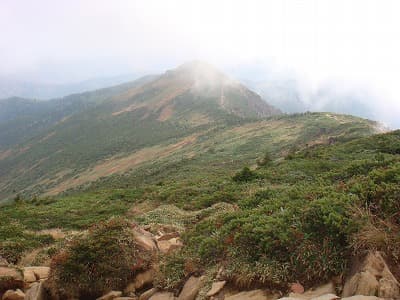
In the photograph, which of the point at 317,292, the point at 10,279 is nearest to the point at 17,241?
the point at 10,279

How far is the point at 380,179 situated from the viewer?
9641 millimetres

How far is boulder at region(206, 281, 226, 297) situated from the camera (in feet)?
25.8

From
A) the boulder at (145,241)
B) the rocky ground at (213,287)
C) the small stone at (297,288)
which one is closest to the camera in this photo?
the rocky ground at (213,287)

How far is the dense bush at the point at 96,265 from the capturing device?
31.5 ft

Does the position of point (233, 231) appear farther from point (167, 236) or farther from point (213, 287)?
point (167, 236)

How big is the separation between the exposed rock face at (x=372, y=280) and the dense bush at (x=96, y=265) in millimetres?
5666

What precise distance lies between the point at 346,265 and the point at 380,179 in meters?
3.35

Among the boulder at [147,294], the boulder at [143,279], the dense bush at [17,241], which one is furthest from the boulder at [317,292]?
the dense bush at [17,241]

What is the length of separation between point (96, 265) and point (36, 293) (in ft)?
5.23

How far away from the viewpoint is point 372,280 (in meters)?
6.53

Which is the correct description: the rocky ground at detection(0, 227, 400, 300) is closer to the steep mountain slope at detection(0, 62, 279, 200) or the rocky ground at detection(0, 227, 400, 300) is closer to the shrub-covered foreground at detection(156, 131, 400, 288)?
the shrub-covered foreground at detection(156, 131, 400, 288)

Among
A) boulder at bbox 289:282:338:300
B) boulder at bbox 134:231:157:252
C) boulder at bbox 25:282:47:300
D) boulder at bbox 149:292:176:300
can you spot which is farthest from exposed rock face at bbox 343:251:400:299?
boulder at bbox 25:282:47:300

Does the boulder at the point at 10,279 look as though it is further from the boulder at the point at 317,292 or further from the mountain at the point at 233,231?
the boulder at the point at 317,292

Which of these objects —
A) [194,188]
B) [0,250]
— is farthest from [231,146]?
[0,250]
